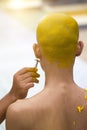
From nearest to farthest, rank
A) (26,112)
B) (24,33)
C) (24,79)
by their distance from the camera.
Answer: (26,112) → (24,79) → (24,33)

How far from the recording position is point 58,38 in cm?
121

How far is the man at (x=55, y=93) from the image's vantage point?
1.20 metres

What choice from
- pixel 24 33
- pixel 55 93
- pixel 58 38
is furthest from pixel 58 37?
pixel 24 33

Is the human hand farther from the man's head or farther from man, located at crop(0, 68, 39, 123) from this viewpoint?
the man's head

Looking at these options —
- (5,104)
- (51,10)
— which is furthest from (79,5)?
(5,104)

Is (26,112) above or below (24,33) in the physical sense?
above

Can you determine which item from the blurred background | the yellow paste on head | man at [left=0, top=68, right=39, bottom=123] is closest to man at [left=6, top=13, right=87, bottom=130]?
the yellow paste on head

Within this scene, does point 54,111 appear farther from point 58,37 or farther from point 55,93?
point 58,37

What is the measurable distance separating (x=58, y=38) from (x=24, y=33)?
82.7 inches

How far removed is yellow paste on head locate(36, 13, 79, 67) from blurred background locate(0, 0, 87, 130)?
74 cm

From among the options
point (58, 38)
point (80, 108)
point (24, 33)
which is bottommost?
point (24, 33)

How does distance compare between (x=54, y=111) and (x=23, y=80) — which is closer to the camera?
(x=54, y=111)

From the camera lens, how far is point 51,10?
4449mm

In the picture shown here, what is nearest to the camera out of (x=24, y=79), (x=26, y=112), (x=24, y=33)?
(x=26, y=112)
